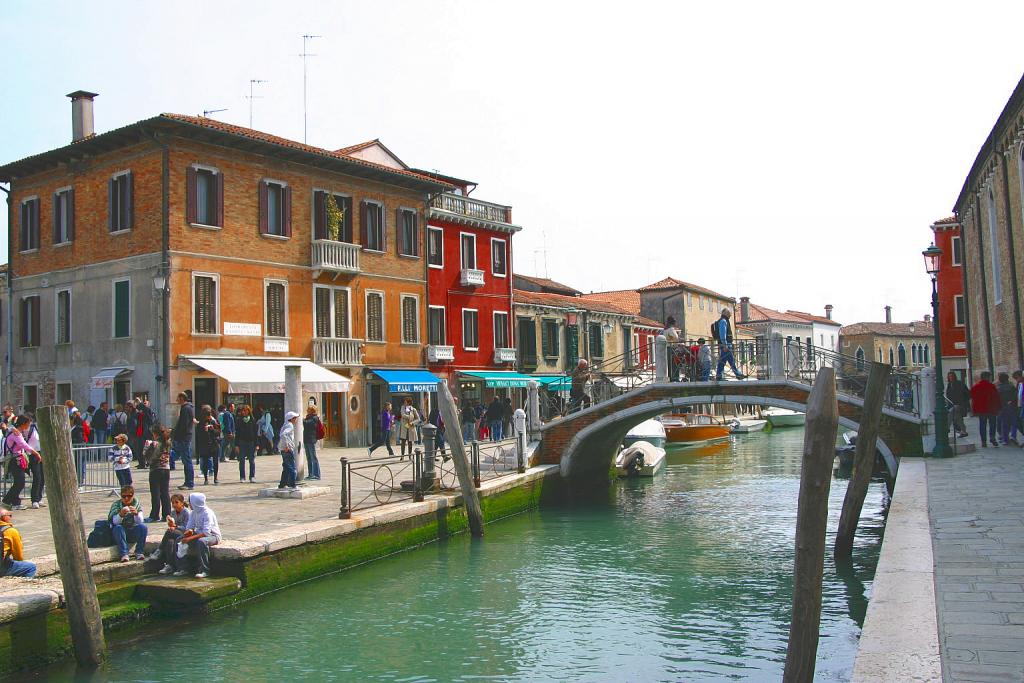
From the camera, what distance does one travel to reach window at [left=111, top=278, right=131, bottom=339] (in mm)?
22109

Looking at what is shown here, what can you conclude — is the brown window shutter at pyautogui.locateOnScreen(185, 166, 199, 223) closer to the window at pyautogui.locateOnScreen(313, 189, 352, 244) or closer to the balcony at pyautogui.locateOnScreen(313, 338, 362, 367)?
the window at pyautogui.locateOnScreen(313, 189, 352, 244)

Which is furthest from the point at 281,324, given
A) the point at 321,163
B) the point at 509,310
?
the point at 509,310

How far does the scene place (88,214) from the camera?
23266 mm

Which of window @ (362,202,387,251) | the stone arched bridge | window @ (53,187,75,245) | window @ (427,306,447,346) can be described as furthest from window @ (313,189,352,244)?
the stone arched bridge

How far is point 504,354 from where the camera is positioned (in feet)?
108

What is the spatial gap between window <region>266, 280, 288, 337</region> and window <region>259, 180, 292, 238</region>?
4.45ft

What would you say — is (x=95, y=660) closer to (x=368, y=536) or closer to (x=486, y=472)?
(x=368, y=536)

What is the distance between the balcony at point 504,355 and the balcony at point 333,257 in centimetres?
796

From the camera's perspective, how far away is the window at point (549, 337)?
1428 inches

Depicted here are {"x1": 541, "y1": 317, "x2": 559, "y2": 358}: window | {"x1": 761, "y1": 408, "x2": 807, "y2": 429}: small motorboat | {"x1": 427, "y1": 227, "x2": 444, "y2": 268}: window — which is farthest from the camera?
{"x1": 761, "y1": 408, "x2": 807, "y2": 429}: small motorboat

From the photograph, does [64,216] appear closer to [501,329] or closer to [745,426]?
[501,329]

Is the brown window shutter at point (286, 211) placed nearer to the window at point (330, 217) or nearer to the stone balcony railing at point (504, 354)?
the window at point (330, 217)

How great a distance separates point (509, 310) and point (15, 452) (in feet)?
74.9

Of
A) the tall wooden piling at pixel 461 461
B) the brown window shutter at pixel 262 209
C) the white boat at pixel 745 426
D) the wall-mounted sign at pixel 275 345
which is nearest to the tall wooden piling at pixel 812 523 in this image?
the tall wooden piling at pixel 461 461
